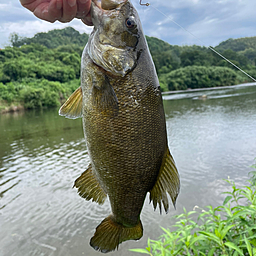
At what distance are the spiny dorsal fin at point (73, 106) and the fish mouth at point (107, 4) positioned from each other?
0.63m

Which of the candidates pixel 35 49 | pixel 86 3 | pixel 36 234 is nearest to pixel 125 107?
pixel 86 3

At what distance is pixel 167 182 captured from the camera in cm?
175

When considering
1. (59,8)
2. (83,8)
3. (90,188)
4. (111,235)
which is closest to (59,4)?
(59,8)

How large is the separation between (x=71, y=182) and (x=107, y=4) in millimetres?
10480

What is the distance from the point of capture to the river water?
7488 mm

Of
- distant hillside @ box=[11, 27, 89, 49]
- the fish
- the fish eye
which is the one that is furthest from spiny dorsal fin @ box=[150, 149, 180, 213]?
distant hillside @ box=[11, 27, 89, 49]

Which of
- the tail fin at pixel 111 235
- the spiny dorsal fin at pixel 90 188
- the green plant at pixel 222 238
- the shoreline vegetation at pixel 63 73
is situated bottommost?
the green plant at pixel 222 238

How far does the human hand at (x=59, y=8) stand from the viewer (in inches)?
55.5

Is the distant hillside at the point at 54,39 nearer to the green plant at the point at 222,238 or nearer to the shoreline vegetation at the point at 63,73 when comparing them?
the shoreline vegetation at the point at 63,73

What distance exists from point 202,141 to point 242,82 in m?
75.6

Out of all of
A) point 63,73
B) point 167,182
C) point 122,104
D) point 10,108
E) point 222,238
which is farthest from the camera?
point 63,73

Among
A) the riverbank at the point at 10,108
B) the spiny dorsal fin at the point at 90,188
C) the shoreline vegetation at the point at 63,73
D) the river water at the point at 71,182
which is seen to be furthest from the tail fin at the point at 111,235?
the shoreline vegetation at the point at 63,73

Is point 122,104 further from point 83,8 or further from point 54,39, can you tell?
point 54,39

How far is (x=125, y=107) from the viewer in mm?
1545
